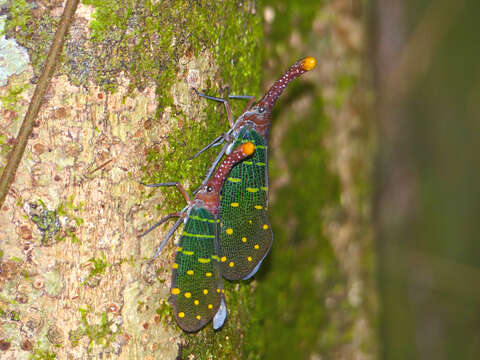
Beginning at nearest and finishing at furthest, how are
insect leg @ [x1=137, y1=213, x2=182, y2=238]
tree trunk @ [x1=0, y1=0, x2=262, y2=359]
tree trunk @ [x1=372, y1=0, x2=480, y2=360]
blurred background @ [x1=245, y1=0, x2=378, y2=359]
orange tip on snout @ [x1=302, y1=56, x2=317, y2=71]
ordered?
tree trunk @ [x1=0, y1=0, x2=262, y2=359]
insect leg @ [x1=137, y1=213, x2=182, y2=238]
orange tip on snout @ [x1=302, y1=56, x2=317, y2=71]
blurred background @ [x1=245, y1=0, x2=378, y2=359]
tree trunk @ [x1=372, y1=0, x2=480, y2=360]

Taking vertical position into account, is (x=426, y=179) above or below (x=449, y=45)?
below

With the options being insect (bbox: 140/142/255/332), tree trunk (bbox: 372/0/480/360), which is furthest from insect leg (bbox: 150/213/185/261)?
tree trunk (bbox: 372/0/480/360)

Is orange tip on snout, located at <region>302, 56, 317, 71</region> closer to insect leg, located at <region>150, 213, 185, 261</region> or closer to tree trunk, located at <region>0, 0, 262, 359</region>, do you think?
tree trunk, located at <region>0, 0, 262, 359</region>

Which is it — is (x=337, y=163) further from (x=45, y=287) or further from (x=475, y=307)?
(x=45, y=287)

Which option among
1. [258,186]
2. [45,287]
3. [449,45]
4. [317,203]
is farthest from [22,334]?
[449,45]

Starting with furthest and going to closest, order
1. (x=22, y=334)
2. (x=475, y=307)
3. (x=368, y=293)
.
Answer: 1. (x=368, y=293)
2. (x=475, y=307)
3. (x=22, y=334)

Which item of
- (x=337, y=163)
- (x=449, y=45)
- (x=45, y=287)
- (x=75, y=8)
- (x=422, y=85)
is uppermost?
(x=449, y=45)
